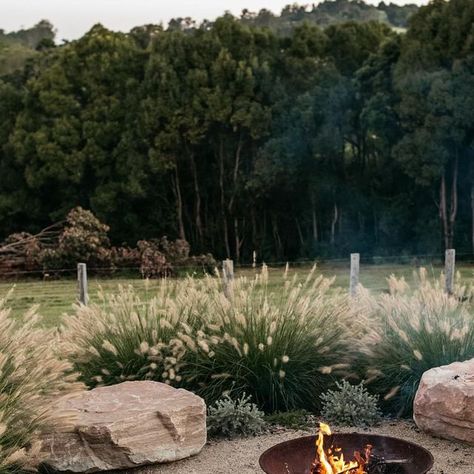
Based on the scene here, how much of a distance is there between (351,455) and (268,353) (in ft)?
6.40

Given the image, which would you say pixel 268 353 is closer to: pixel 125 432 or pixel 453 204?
pixel 125 432

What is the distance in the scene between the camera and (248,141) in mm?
24250

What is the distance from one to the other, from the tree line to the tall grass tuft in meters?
14.3

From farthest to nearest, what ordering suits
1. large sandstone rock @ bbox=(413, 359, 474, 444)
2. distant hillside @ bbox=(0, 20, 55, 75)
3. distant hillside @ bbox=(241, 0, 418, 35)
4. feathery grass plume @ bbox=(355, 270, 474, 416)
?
distant hillside @ bbox=(241, 0, 418, 35)
distant hillside @ bbox=(0, 20, 55, 75)
feathery grass plume @ bbox=(355, 270, 474, 416)
large sandstone rock @ bbox=(413, 359, 474, 444)

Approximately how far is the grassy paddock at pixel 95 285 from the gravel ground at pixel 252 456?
6.68 meters

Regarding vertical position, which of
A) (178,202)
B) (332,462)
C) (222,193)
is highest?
(222,193)

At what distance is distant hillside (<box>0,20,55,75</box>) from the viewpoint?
1234 inches

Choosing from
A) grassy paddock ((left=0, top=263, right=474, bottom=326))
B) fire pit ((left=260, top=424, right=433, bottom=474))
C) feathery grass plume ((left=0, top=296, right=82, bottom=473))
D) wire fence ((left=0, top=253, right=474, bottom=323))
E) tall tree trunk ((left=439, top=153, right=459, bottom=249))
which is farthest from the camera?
tall tree trunk ((left=439, top=153, right=459, bottom=249))

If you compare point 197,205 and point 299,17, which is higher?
point 299,17


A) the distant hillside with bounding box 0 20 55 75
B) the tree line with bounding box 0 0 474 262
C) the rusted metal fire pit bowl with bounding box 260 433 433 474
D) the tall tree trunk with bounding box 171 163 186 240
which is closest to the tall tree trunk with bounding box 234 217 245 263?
the tree line with bounding box 0 0 474 262

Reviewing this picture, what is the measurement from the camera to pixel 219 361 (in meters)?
7.07

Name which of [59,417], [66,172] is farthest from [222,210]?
[59,417]

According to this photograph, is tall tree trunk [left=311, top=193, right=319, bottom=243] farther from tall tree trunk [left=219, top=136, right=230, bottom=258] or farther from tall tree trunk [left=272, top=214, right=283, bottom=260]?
tall tree trunk [left=219, top=136, right=230, bottom=258]

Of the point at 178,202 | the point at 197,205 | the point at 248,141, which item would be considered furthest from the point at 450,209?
the point at 178,202
